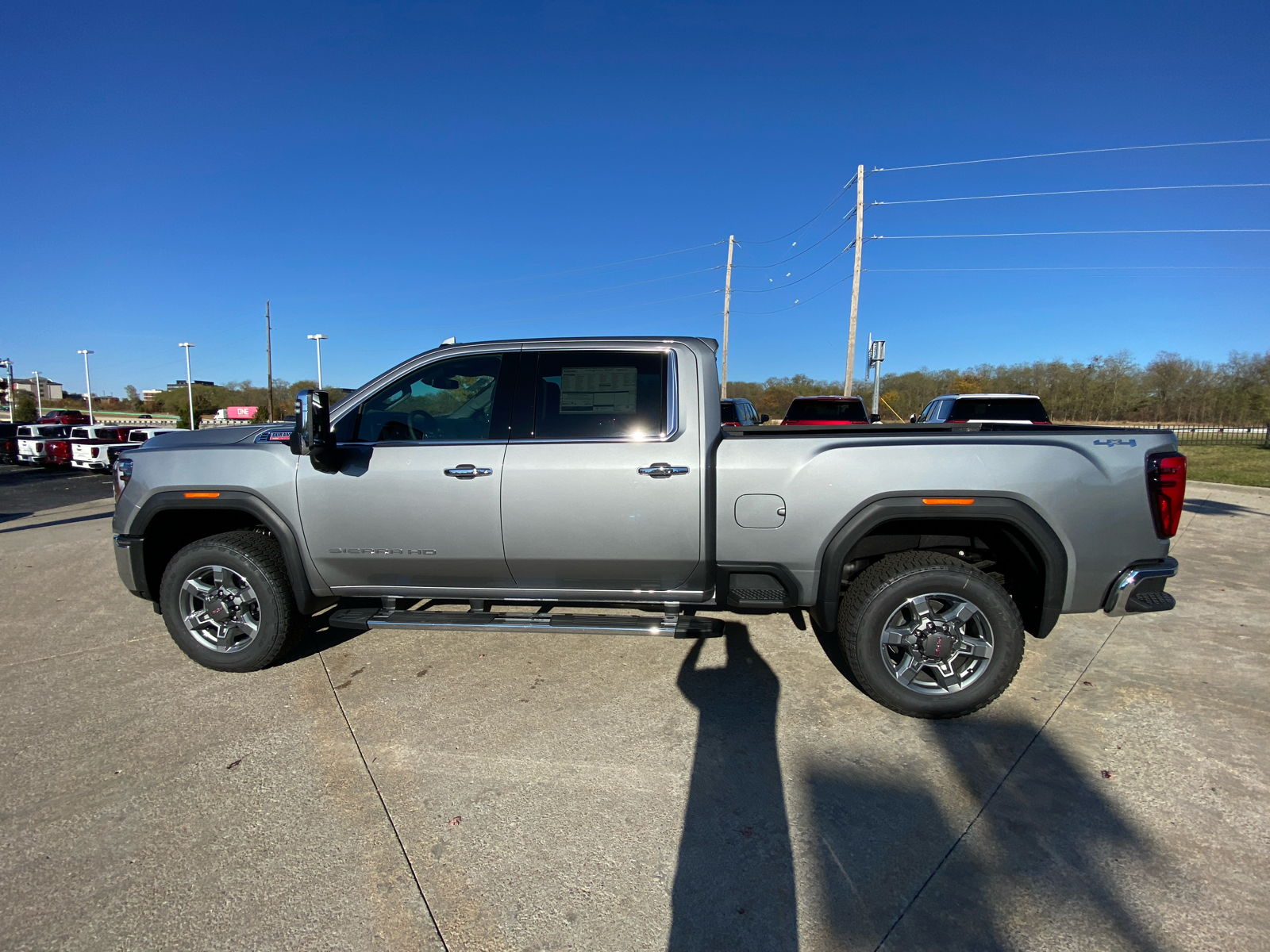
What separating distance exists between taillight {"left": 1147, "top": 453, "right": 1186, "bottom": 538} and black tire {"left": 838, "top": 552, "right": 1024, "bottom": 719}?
2.61 feet

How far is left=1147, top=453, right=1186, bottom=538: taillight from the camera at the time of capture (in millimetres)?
2994

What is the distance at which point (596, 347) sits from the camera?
11.8ft

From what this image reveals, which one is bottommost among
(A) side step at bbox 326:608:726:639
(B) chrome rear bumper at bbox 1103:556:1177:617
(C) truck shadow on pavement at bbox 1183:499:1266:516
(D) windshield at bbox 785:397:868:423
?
(C) truck shadow on pavement at bbox 1183:499:1266:516

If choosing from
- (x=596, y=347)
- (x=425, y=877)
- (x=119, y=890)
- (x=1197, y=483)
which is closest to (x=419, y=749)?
(x=425, y=877)

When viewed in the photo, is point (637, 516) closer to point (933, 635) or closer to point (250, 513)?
point (933, 635)

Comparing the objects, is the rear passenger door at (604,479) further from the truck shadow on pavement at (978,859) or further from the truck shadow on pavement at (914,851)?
the truck shadow on pavement at (978,859)

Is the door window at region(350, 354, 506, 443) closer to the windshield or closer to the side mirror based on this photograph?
the side mirror

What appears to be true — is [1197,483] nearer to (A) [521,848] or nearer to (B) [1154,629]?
(B) [1154,629]

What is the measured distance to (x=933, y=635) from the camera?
10.5 feet

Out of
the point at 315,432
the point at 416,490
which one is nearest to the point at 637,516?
the point at 416,490

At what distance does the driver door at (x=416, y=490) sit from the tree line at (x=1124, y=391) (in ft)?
96.9

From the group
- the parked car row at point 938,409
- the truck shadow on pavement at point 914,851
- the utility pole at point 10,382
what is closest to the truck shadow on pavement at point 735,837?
the truck shadow on pavement at point 914,851

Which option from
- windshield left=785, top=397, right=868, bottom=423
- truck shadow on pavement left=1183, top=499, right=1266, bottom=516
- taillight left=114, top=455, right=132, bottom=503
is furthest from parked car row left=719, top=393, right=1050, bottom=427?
taillight left=114, top=455, right=132, bottom=503

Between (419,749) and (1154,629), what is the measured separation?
523cm
